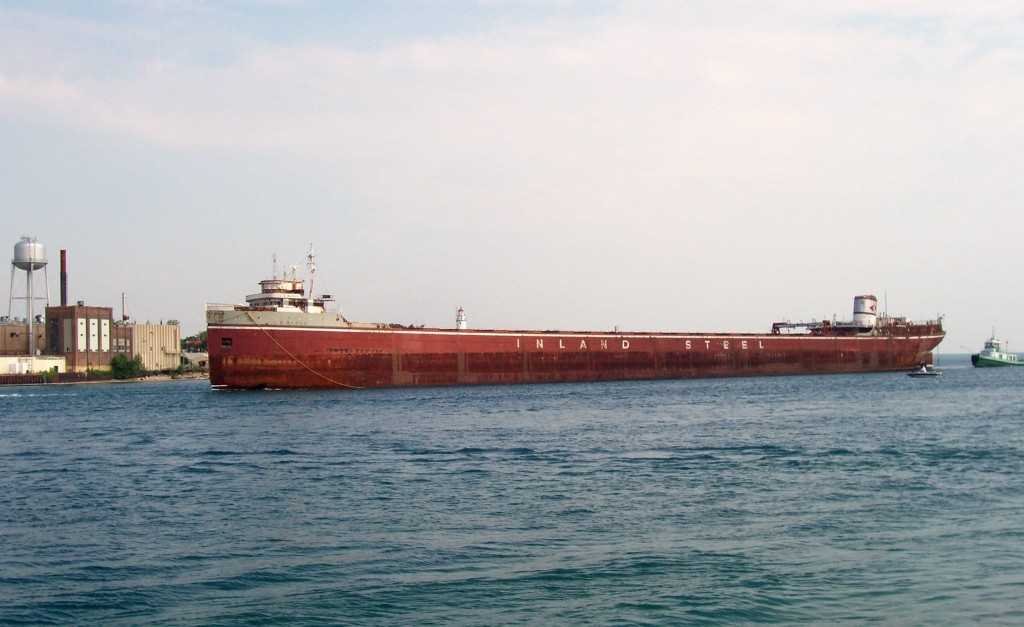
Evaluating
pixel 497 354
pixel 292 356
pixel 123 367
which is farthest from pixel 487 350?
pixel 123 367

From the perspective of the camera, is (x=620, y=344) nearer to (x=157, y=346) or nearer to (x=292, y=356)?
(x=292, y=356)

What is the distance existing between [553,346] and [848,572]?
155ft

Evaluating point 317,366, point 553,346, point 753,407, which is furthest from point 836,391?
point 317,366

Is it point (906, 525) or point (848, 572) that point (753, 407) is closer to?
point (906, 525)

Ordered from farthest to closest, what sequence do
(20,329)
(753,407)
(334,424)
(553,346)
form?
(20,329)
(553,346)
(753,407)
(334,424)

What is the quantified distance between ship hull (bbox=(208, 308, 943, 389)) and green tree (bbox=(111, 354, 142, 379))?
45334mm

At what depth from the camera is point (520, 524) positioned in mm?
14672

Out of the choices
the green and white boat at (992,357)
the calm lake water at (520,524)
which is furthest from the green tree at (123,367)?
the green and white boat at (992,357)

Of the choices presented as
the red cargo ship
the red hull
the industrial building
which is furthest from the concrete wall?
the red hull

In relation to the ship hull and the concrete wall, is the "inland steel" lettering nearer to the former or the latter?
the ship hull

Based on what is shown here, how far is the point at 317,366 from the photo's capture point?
49312mm

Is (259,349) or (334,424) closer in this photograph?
(334,424)

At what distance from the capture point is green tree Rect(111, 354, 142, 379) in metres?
89.1

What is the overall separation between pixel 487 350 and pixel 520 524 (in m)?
41.8
